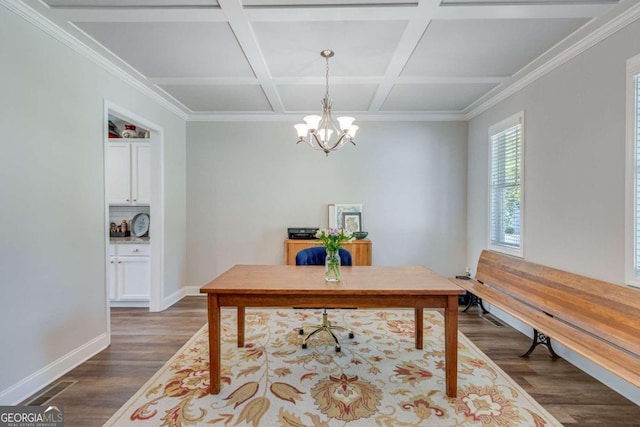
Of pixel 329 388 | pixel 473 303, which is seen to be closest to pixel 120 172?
pixel 329 388

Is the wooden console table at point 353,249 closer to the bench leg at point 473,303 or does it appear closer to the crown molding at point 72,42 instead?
the bench leg at point 473,303

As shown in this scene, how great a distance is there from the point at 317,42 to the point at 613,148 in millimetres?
2395

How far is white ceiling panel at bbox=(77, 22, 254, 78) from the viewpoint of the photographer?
2.36 metres

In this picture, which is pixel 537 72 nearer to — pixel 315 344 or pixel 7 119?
pixel 315 344

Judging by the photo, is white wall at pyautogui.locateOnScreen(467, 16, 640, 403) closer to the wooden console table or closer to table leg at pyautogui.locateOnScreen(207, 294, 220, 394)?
the wooden console table

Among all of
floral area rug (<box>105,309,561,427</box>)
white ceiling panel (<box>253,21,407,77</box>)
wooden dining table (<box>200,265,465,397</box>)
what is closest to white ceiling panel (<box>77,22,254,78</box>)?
white ceiling panel (<box>253,21,407,77</box>)

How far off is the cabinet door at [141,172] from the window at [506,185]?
4.52 meters

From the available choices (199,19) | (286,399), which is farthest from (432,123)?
(286,399)

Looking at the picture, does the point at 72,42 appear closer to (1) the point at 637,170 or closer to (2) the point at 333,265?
(2) the point at 333,265

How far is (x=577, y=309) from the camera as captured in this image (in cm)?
Result: 236

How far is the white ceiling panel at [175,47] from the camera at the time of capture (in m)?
2.36

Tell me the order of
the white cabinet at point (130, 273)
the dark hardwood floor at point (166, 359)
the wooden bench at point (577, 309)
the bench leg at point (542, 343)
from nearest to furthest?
the wooden bench at point (577, 309)
the dark hardwood floor at point (166, 359)
the bench leg at point (542, 343)
the white cabinet at point (130, 273)

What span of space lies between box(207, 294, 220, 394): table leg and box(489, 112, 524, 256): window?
3.16 m

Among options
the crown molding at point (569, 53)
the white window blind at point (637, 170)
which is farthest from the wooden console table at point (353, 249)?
the white window blind at point (637, 170)
